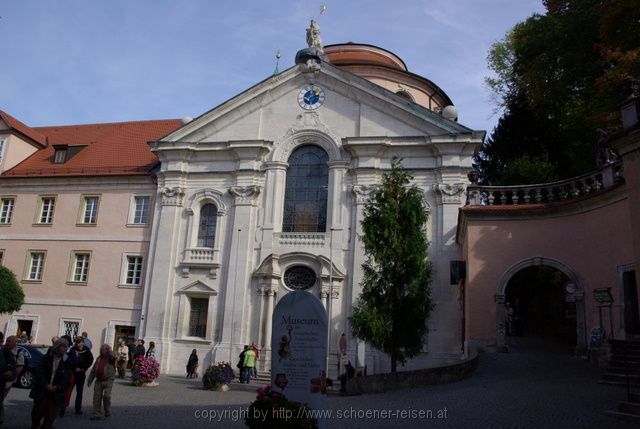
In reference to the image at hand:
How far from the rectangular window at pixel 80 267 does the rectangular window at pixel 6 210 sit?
4.87 meters

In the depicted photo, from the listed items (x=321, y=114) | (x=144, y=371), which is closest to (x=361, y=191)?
(x=321, y=114)

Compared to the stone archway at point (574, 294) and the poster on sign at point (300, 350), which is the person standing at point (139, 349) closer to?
the stone archway at point (574, 294)

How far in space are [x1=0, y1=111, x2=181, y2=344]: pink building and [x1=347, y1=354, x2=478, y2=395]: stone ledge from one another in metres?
13.5

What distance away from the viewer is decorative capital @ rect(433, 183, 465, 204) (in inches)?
914

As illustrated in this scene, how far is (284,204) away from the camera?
25.3 metres

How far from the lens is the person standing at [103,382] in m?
11.4

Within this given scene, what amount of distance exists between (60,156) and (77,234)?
5493 millimetres

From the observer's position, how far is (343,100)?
25.7m

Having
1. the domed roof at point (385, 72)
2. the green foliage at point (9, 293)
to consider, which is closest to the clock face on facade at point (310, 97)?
the domed roof at point (385, 72)

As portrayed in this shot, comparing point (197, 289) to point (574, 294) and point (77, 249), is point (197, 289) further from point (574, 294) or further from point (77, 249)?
point (574, 294)

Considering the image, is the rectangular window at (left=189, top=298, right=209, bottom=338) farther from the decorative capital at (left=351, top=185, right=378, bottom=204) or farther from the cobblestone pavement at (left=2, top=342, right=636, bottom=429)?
the decorative capital at (left=351, top=185, right=378, bottom=204)

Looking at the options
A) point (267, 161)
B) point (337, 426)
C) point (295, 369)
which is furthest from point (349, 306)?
point (295, 369)

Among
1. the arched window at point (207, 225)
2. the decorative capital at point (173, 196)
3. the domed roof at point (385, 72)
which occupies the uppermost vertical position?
the domed roof at point (385, 72)

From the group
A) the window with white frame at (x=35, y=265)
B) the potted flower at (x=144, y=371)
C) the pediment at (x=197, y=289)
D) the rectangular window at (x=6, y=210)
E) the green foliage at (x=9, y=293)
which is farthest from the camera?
the rectangular window at (x=6, y=210)
